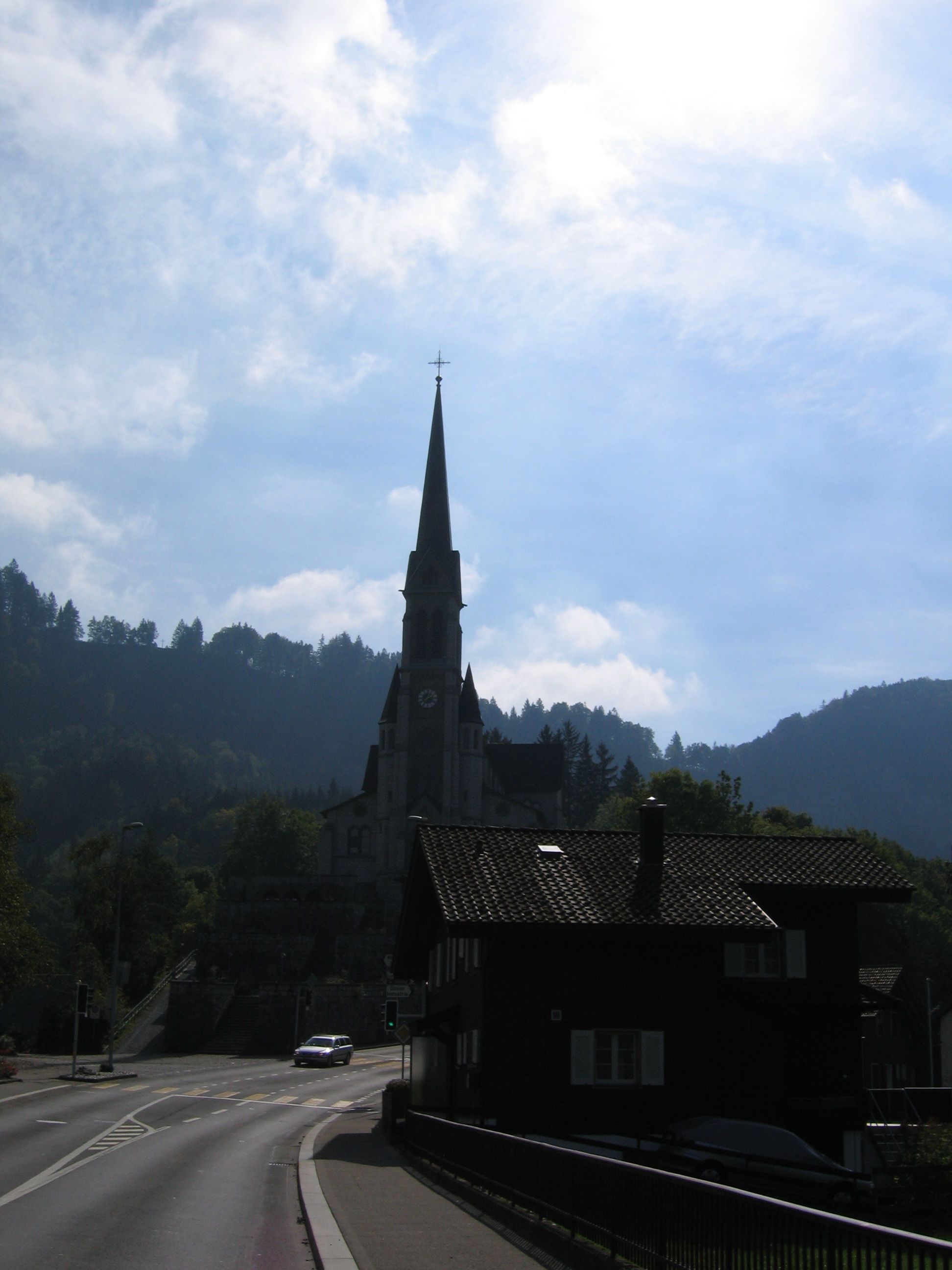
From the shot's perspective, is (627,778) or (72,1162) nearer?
(72,1162)

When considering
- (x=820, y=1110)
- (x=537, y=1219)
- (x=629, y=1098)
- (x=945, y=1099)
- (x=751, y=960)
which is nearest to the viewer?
(x=537, y=1219)

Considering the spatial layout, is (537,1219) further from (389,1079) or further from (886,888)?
(389,1079)

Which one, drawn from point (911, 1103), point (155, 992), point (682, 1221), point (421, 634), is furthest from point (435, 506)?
point (682, 1221)

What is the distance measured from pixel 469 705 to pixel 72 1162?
258ft

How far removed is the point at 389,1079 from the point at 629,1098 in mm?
25928

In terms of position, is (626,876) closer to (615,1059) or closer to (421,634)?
(615,1059)

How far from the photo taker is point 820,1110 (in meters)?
23.6

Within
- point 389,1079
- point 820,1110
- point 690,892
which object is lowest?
point 389,1079

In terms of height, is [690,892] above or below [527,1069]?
above

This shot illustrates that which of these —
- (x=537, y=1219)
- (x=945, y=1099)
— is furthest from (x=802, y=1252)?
(x=945, y=1099)

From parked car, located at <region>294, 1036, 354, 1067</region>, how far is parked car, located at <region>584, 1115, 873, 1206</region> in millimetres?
32425

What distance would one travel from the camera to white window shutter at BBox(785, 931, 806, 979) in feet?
83.8

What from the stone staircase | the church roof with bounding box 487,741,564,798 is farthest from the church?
the stone staircase

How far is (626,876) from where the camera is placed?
82.0 ft
